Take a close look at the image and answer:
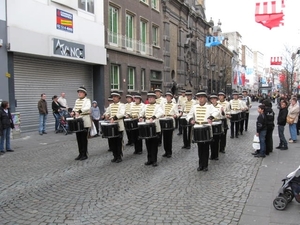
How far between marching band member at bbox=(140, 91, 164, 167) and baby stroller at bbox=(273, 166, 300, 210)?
3.81 meters

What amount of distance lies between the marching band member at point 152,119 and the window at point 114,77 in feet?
41.1

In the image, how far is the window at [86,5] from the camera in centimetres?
1855

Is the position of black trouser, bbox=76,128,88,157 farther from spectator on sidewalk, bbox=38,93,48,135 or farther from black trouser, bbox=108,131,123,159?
spectator on sidewalk, bbox=38,93,48,135

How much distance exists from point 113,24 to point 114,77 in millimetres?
3428

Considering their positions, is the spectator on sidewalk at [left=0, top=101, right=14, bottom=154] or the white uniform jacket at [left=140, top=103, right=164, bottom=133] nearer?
the white uniform jacket at [left=140, top=103, right=164, bottom=133]

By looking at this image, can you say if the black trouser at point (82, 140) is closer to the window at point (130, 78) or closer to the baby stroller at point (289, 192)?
the baby stroller at point (289, 192)

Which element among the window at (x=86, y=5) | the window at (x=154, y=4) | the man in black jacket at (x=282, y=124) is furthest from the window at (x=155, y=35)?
the man in black jacket at (x=282, y=124)

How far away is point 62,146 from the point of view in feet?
39.9

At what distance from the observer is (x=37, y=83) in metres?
16.1

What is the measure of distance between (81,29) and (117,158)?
11.0 meters

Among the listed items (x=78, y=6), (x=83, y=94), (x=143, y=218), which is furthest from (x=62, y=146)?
(x=78, y=6)

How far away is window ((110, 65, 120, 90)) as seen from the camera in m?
21.6

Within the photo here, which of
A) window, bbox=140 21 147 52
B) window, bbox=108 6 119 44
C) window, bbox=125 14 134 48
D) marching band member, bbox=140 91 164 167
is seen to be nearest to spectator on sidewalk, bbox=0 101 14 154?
marching band member, bbox=140 91 164 167

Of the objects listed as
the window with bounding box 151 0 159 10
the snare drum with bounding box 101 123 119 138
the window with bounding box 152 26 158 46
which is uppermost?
the window with bounding box 151 0 159 10
